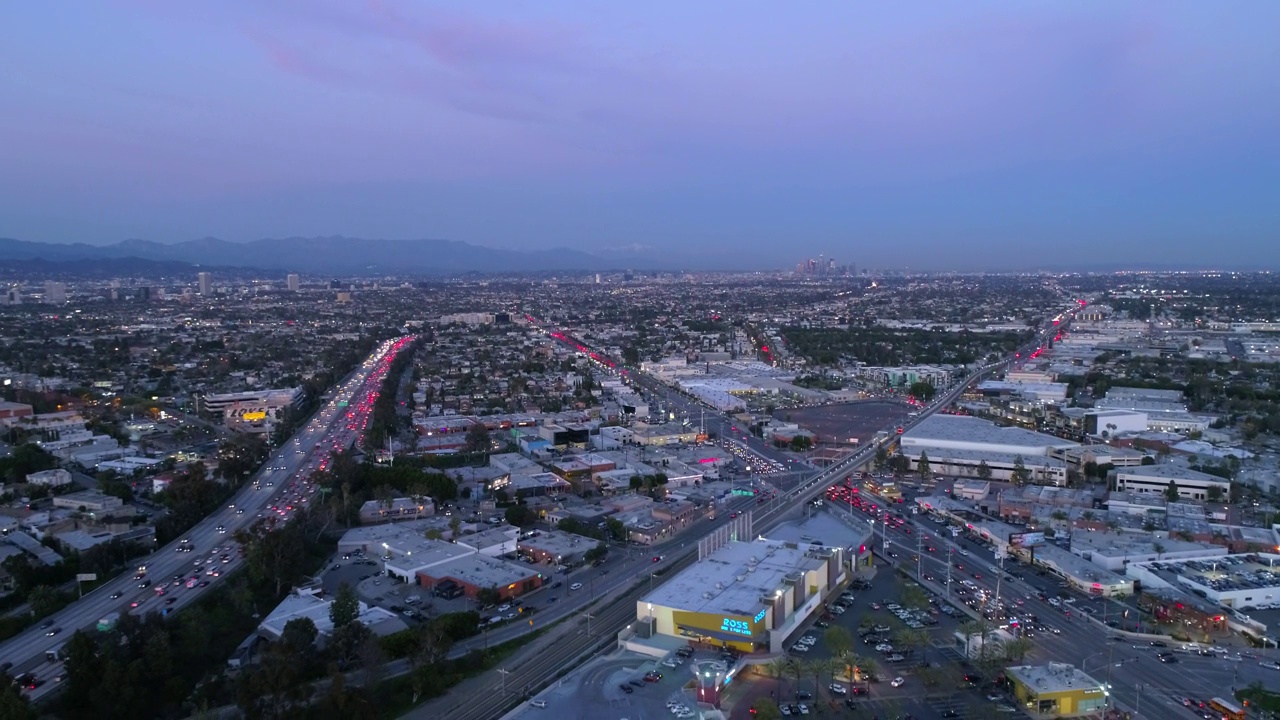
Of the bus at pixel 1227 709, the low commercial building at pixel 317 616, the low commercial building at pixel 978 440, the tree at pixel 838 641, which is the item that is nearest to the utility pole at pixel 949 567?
the tree at pixel 838 641

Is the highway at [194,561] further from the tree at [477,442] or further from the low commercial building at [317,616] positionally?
the tree at [477,442]

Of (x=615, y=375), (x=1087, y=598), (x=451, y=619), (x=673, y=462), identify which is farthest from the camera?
(x=615, y=375)

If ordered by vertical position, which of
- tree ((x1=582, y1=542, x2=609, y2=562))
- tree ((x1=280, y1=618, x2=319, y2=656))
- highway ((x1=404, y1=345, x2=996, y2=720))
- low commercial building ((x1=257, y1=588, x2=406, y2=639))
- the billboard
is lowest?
highway ((x1=404, y1=345, x2=996, y2=720))

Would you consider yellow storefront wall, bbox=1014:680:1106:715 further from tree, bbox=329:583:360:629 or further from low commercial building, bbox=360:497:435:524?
low commercial building, bbox=360:497:435:524

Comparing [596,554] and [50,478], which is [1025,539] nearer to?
[596,554]

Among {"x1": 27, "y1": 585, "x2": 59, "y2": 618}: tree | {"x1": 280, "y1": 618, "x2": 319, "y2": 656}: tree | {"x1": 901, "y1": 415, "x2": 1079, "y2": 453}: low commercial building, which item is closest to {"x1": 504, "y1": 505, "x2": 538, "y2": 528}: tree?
{"x1": 280, "y1": 618, "x2": 319, "y2": 656}: tree

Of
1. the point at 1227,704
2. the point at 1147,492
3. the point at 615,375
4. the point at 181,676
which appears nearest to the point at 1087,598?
the point at 1227,704

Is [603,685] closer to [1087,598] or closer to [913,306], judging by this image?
[1087,598]
